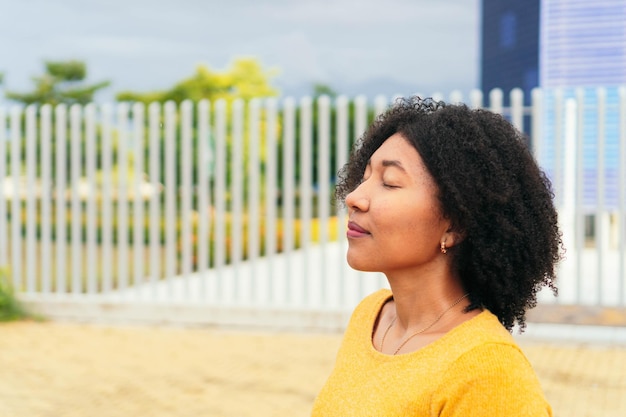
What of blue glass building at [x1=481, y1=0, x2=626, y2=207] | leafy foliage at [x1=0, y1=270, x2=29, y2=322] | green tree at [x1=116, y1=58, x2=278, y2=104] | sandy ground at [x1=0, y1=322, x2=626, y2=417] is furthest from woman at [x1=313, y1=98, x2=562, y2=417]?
green tree at [x1=116, y1=58, x2=278, y2=104]

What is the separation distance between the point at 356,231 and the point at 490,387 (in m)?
0.38

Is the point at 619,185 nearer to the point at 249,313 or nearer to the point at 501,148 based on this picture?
the point at 249,313

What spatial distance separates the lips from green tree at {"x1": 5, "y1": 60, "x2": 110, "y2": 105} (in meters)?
41.3

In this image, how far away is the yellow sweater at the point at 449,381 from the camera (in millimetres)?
1274

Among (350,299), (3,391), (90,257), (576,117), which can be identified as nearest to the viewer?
(3,391)

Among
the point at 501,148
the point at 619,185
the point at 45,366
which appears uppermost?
the point at 501,148

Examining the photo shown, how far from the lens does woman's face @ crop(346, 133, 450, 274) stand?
149cm

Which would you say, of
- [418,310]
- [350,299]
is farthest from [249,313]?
[418,310]

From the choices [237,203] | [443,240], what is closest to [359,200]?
[443,240]

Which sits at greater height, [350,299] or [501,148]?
[501,148]

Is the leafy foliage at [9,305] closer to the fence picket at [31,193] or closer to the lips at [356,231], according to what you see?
the fence picket at [31,193]

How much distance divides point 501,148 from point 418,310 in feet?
1.02

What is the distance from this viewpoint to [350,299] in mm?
8242

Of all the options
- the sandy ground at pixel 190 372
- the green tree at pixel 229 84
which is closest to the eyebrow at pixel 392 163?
the sandy ground at pixel 190 372
